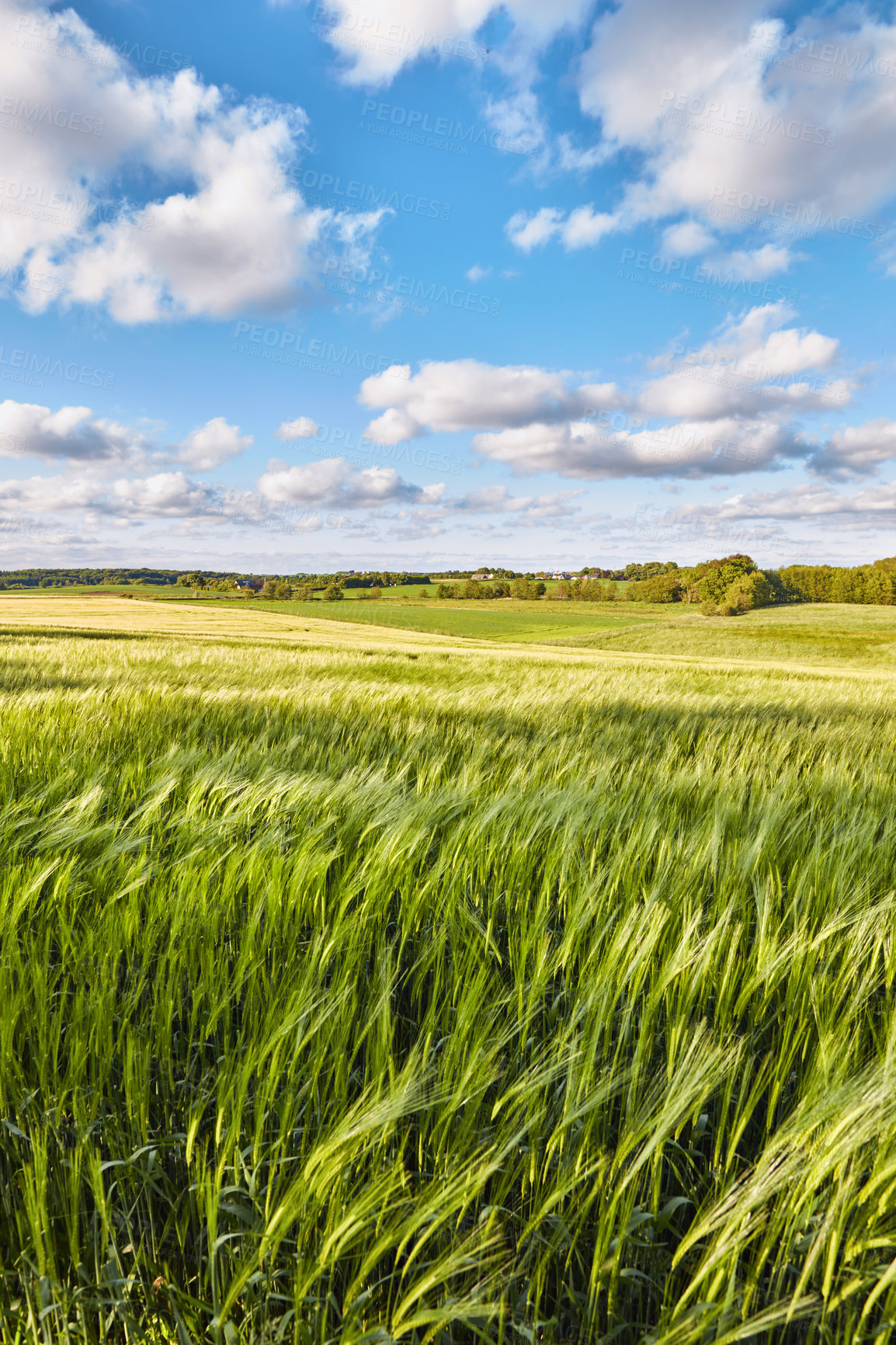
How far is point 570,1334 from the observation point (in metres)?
0.68

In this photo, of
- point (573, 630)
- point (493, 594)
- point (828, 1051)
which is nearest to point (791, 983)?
point (828, 1051)

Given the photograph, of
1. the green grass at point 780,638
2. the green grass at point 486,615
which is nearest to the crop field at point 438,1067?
the green grass at point 780,638

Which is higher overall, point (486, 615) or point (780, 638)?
point (486, 615)

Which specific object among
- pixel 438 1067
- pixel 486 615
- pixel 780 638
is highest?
pixel 486 615

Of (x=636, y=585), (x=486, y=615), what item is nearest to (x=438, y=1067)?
(x=486, y=615)

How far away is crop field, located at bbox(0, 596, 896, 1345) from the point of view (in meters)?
0.64

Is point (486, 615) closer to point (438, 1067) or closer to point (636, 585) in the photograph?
point (636, 585)

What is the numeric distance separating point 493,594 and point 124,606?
49372 mm

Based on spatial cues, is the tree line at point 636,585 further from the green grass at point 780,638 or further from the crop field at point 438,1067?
the crop field at point 438,1067

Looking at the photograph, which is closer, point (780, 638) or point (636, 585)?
point (780, 638)

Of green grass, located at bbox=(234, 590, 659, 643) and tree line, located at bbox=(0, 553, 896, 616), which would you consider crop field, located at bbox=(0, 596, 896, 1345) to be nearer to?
green grass, located at bbox=(234, 590, 659, 643)

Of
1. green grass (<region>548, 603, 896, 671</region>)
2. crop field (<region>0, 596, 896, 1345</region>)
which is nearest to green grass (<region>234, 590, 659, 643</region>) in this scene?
green grass (<region>548, 603, 896, 671</region>)

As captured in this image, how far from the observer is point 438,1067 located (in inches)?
33.2

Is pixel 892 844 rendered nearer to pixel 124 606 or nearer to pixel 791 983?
pixel 791 983
